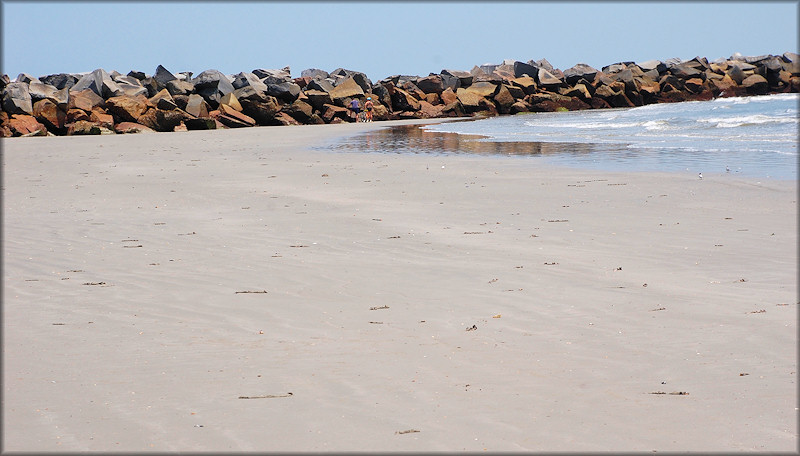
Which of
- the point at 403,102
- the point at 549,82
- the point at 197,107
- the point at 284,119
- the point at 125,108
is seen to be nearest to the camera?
the point at 125,108

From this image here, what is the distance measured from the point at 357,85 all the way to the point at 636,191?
1215 inches

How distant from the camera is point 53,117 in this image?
2872 centimetres

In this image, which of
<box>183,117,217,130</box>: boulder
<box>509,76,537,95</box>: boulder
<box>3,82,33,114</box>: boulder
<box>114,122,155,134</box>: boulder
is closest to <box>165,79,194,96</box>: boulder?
<box>183,117,217,130</box>: boulder

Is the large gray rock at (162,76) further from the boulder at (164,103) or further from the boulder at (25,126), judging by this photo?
the boulder at (25,126)

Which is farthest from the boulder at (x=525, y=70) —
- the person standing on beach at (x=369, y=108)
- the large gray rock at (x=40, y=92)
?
the large gray rock at (x=40, y=92)

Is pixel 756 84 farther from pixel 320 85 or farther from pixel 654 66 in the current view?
pixel 320 85

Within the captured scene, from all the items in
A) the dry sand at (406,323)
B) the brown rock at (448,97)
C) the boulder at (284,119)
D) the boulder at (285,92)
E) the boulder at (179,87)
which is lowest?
the dry sand at (406,323)

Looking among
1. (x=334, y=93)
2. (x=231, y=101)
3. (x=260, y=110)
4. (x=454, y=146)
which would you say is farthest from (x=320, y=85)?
(x=454, y=146)

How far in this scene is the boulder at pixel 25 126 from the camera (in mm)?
Answer: 27453

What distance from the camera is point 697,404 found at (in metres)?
3.58

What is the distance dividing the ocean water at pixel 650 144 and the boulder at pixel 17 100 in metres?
14.4

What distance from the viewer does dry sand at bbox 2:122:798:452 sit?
3.36 m

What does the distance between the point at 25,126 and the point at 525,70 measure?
30.5 metres

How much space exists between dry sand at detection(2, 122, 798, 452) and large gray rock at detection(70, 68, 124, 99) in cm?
2571
